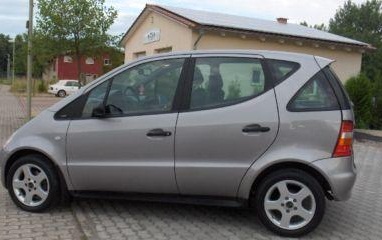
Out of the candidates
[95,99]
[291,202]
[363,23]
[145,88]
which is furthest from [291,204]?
[363,23]

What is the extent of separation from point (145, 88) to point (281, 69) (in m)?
1.38

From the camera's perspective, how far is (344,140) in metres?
5.26

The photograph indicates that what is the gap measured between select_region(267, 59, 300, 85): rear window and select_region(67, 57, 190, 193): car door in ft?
2.99

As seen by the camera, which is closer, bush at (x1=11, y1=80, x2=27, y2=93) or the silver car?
the silver car

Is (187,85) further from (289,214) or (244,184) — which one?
(289,214)

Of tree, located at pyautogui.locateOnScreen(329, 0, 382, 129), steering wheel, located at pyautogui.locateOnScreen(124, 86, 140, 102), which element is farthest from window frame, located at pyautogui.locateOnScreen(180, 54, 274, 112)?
tree, located at pyautogui.locateOnScreen(329, 0, 382, 129)

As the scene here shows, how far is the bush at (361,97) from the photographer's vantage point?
58.3ft

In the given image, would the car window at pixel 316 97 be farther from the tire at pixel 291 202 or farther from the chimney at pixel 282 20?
the chimney at pixel 282 20

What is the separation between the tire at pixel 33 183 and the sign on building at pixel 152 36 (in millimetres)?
15630

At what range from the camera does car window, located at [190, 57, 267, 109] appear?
5.47 m

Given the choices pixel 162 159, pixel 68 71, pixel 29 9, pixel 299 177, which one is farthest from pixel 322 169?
pixel 68 71

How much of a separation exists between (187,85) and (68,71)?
68041 millimetres

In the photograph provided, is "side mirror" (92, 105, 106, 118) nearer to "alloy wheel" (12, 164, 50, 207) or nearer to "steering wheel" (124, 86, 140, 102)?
"steering wheel" (124, 86, 140, 102)

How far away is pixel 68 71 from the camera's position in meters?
71.6
